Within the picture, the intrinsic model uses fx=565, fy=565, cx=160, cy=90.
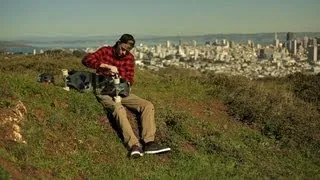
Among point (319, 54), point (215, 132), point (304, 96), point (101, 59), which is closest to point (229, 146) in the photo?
point (215, 132)

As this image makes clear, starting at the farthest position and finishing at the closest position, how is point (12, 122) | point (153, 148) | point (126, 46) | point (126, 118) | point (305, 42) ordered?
point (305, 42)
point (126, 46)
point (126, 118)
point (153, 148)
point (12, 122)

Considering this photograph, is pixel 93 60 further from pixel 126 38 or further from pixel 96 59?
pixel 126 38

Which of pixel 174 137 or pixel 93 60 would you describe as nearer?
pixel 174 137

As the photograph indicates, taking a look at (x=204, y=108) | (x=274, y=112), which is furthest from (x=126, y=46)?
(x=274, y=112)

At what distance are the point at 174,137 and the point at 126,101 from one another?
1025 mm

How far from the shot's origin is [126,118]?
898cm

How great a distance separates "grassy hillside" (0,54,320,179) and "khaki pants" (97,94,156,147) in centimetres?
18

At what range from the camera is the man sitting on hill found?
28.6 ft

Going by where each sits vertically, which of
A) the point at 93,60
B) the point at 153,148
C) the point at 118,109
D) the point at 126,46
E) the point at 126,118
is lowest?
the point at 153,148

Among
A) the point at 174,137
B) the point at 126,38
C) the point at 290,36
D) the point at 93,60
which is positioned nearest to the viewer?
the point at 174,137

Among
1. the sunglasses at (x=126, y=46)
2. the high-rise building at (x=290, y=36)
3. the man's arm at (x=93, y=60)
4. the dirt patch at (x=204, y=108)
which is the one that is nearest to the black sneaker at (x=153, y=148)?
the sunglasses at (x=126, y=46)

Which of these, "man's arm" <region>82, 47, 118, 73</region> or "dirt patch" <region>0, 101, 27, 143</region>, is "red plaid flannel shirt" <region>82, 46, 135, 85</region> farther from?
"dirt patch" <region>0, 101, 27, 143</region>

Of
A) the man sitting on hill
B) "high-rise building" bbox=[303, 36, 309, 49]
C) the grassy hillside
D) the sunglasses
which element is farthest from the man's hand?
"high-rise building" bbox=[303, 36, 309, 49]

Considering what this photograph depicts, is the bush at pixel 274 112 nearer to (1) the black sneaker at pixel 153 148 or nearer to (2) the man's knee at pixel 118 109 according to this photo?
(1) the black sneaker at pixel 153 148
